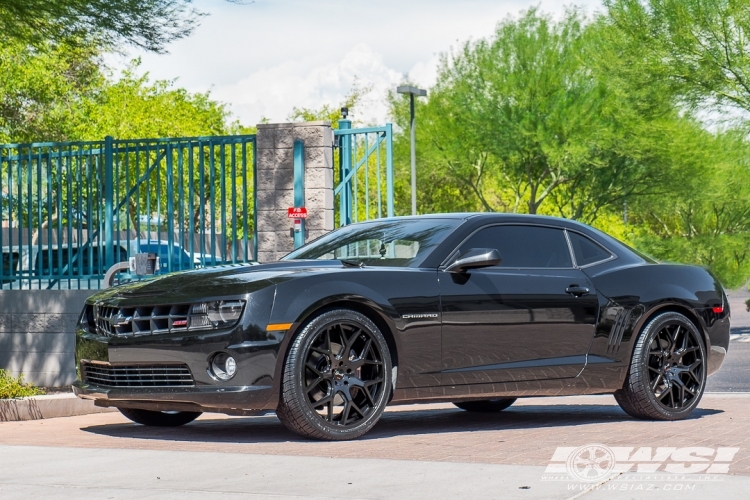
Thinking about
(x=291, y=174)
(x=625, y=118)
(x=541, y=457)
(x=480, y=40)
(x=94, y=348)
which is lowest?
(x=541, y=457)

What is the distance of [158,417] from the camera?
906 cm

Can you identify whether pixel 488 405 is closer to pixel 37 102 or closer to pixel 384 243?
pixel 384 243

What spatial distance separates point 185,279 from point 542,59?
36978mm

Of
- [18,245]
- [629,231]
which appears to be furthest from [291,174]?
[629,231]

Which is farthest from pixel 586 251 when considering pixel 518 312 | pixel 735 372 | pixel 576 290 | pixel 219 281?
pixel 735 372

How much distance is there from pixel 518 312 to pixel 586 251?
104 centimetres

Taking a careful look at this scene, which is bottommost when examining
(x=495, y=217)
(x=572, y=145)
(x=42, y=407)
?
(x=42, y=407)

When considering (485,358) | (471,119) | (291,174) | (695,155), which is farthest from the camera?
(471,119)

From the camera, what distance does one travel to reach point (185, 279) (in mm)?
8102

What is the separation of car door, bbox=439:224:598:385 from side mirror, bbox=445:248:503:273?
0.18 ft

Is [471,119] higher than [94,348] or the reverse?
higher

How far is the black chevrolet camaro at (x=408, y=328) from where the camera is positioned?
759 cm

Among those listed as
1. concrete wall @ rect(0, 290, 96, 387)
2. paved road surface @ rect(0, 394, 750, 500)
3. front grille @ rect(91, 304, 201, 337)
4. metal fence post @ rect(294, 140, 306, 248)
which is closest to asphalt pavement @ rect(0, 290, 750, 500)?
paved road surface @ rect(0, 394, 750, 500)

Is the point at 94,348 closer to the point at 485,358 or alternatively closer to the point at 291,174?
the point at 485,358
